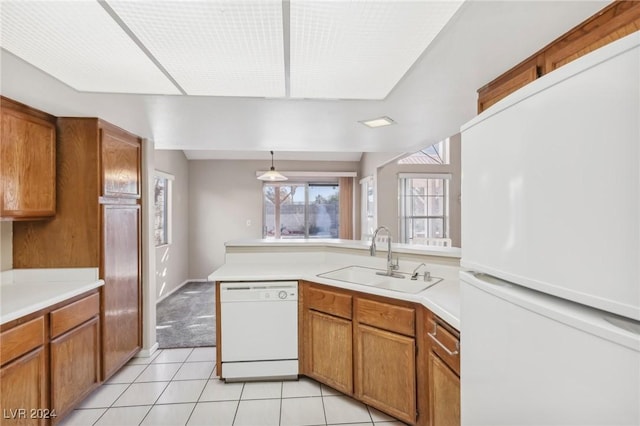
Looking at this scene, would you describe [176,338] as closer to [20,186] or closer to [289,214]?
[20,186]

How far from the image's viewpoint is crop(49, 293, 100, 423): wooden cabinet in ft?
5.82

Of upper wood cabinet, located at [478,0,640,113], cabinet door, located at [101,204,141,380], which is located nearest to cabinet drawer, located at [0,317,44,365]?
cabinet door, located at [101,204,141,380]

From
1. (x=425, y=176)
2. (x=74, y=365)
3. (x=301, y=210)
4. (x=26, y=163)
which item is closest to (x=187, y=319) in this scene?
(x=74, y=365)

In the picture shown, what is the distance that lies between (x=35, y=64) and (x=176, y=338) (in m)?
2.76

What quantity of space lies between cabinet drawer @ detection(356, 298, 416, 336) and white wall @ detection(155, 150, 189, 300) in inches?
142

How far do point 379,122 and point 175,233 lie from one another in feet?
13.7

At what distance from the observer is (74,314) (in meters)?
1.94

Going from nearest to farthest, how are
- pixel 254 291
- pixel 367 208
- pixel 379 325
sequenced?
1. pixel 379 325
2. pixel 254 291
3. pixel 367 208

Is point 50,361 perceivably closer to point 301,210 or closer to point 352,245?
point 352,245

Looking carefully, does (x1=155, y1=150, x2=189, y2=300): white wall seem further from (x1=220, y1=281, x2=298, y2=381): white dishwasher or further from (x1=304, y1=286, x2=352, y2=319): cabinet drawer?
(x1=304, y1=286, x2=352, y2=319): cabinet drawer

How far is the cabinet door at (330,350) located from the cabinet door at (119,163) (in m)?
1.89

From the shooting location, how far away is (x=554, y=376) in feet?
1.71

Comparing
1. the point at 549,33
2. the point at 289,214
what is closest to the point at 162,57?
the point at 549,33

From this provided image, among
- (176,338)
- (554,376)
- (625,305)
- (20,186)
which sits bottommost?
(176,338)
